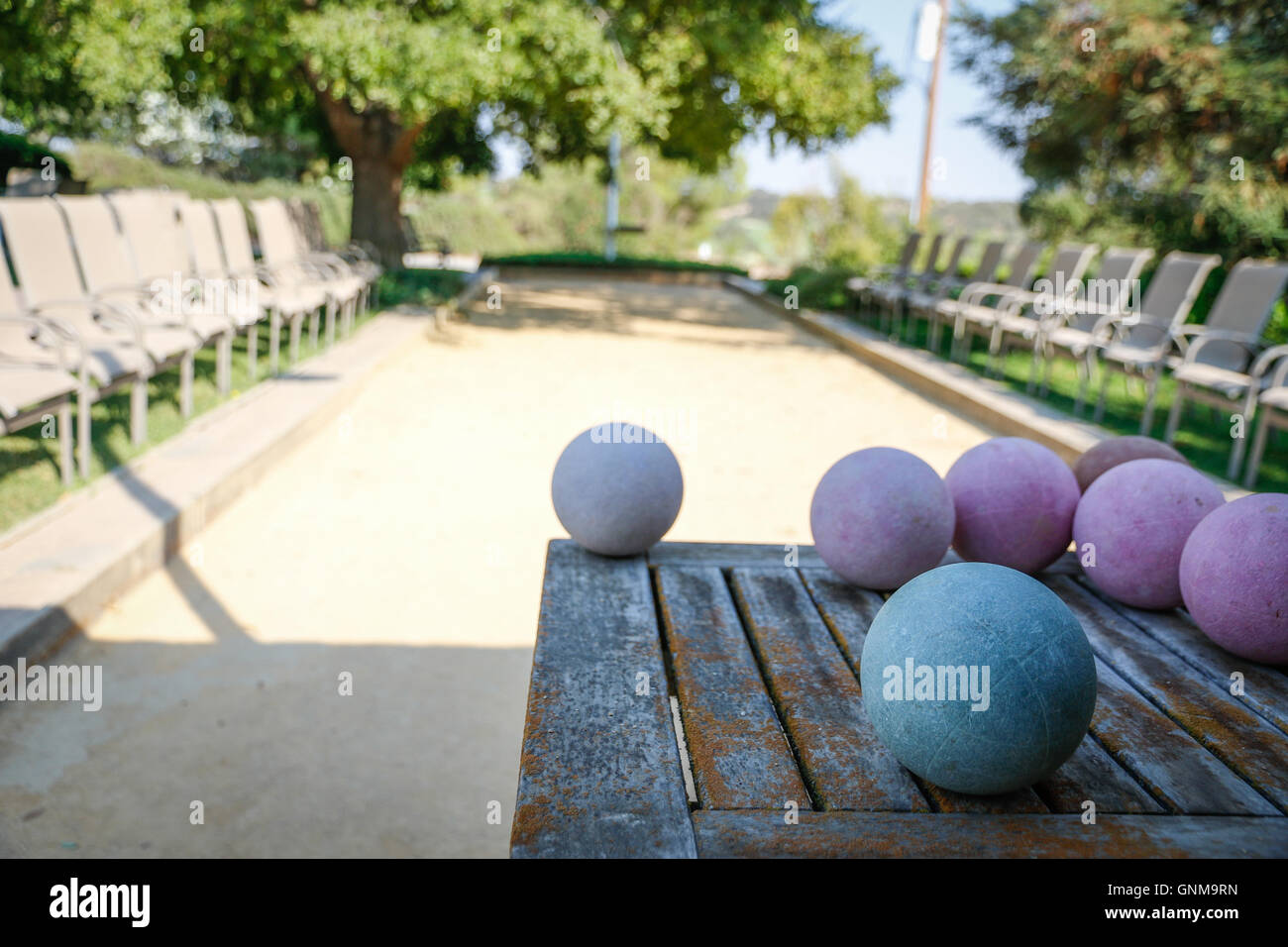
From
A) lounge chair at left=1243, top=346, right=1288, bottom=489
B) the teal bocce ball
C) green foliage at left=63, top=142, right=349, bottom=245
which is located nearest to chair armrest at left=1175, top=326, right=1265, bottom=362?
lounge chair at left=1243, top=346, right=1288, bottom=489

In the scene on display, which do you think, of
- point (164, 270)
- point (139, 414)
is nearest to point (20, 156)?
point (164, 270)

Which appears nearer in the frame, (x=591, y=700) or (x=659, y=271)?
(x=591, y=700)

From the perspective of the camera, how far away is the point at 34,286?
5551mm

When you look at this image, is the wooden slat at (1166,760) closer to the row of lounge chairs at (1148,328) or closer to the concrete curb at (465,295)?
the row of lounge chairs at (1148,328)

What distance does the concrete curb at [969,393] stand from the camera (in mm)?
6734

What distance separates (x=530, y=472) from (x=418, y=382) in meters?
3.16

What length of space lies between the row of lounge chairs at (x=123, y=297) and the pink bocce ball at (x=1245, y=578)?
13.8 feet

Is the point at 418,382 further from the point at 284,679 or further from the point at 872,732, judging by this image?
the point at 872,732

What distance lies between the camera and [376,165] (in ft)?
45.2

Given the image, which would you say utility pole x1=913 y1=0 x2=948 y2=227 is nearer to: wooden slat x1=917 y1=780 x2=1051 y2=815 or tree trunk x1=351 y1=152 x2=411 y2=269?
tree trunk x1=351 y1=152 x2=411 y2=269

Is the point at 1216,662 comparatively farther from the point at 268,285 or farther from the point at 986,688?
the point at 268,285

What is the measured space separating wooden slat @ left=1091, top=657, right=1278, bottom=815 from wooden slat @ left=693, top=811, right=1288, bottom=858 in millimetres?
50
